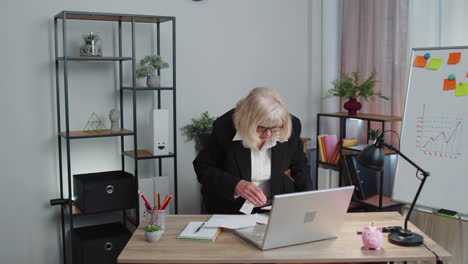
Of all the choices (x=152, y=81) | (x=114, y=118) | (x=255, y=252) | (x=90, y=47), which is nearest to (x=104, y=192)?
(x=114, y=118)

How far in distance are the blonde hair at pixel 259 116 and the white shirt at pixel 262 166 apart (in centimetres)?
12

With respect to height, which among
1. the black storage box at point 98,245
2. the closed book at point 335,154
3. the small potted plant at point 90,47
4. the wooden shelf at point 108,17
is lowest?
the black storage box at point 98,245

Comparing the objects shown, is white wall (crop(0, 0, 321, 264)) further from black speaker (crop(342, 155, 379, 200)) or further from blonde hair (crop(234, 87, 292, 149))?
blonde hair (crop(234, 87, 292, 149))

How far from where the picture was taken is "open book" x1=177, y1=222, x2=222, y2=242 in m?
2.18

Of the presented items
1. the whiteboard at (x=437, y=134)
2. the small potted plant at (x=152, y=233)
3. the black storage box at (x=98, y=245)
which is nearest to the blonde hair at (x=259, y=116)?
the small potted plant at (x=152, y=233)

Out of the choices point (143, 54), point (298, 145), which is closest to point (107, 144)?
point (143, 54)

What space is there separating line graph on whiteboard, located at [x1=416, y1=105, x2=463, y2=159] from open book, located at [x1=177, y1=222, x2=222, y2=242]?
4.49 ft

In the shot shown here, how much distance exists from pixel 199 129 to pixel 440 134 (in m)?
1.76

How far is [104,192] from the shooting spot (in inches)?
131

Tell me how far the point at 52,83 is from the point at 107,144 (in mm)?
573

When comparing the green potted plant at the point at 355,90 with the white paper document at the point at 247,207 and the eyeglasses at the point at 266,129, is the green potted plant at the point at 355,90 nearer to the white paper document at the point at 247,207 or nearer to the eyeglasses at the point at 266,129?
the eyeglasses at the point at 266,129

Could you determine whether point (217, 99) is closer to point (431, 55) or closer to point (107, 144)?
point (107, 144)

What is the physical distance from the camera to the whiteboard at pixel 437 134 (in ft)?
9.10

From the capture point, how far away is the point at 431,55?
2965mm
